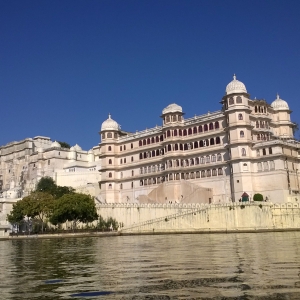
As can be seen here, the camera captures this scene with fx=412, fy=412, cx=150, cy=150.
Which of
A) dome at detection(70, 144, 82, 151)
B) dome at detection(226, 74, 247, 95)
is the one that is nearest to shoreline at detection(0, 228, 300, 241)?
dome at detection(226, 74, 247, 95)

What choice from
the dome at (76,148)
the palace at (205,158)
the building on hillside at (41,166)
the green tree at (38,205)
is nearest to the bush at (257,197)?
the palace at (205,158)

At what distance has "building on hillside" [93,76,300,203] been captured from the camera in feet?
188

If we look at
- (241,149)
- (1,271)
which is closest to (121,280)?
(1,271)

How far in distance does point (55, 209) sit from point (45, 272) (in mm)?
39693

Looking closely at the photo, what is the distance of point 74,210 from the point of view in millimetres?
51469

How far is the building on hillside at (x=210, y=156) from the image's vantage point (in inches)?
2251

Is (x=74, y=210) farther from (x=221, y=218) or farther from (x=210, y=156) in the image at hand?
(x=210, y=156)

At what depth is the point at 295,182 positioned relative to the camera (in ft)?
191

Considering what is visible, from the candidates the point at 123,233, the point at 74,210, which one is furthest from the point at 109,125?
the point at 123,233

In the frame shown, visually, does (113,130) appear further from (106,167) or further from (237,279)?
(237,279)

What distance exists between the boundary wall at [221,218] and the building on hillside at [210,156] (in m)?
6.49

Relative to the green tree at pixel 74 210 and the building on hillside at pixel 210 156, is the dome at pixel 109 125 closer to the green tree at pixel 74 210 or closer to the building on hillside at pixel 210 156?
the building on hillside at pixel 210 156

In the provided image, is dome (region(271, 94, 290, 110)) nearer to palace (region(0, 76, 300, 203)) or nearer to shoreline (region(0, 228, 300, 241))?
palace (region(0, 76, 300, 203))

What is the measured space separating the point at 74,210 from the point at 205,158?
2275 centimetres
